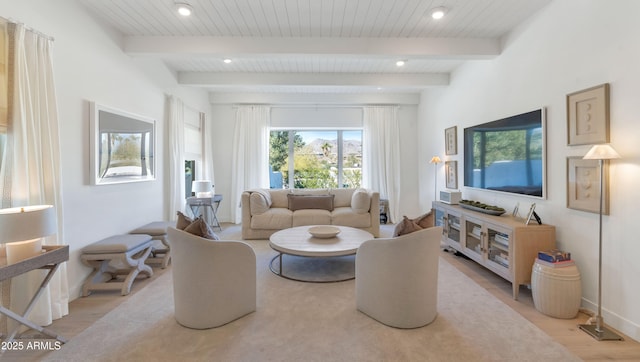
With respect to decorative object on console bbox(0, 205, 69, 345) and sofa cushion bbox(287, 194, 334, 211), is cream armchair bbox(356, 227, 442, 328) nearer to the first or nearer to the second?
decorative object on console bbox(0, 205, 69, 345)

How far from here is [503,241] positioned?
2.93 m

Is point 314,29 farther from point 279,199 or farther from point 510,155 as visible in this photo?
point 279,199

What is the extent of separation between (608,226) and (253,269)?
9.64 feet

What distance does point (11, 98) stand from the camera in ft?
7.06

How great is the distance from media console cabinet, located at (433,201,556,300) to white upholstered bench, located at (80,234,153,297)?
3.78 m

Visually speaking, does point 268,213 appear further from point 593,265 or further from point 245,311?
point 593,265

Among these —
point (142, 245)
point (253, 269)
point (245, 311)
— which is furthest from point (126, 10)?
point (245, 311)

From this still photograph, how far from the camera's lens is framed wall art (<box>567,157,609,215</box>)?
7.52 ft

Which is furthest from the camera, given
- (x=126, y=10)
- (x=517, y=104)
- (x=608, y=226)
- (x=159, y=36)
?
(x=159, y=36)

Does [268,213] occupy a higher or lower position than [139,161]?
lower

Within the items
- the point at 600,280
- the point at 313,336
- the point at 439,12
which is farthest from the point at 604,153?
the point at 313,336

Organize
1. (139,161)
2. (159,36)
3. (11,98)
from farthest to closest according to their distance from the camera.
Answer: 1. (139,161)
2. (159,36)
3. (11,98)

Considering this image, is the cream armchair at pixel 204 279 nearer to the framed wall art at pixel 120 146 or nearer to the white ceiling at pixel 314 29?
the framed wall art at pixel 120 146

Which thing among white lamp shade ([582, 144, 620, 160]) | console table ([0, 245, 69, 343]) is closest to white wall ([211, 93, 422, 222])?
console table ([0, 245, 69, 343])
